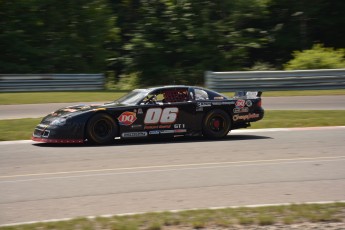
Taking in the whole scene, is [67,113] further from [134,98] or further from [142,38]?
[142,38]

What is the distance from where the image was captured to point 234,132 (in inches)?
582

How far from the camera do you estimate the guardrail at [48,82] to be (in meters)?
23.1

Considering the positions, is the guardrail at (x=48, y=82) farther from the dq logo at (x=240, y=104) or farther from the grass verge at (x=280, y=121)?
the dq logo at (x=240, y=104)

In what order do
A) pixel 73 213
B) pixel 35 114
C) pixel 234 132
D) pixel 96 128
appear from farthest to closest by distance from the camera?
pixel 35 114 → pixel 234 132 → pixel 96 128 → pixel 73 213

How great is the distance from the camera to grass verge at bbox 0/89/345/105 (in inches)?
800

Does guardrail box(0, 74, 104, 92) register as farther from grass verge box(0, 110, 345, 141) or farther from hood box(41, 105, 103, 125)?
hood box(41, 105, 103, 125)

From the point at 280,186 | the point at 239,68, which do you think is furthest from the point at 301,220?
the point at 239,68

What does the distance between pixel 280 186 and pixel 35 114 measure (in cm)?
1063

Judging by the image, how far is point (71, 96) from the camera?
70.4ft

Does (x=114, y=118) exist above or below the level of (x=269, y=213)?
above

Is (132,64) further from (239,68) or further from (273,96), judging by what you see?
(273,96)

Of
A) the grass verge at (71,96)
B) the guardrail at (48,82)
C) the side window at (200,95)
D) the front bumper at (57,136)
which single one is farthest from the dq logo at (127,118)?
the guardrail at (48,82)

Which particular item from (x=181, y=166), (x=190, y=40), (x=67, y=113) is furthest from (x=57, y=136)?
(x=190, y=40)

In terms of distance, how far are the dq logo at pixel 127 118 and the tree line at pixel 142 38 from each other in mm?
16155
